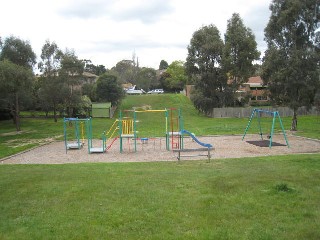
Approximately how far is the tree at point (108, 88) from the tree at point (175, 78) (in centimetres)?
4117

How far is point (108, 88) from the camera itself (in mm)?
53406

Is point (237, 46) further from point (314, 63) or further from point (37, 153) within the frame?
point (37, 153)

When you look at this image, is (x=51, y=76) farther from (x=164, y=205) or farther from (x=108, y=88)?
(x=164, y=205)

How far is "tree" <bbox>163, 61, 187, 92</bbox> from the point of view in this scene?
308ft

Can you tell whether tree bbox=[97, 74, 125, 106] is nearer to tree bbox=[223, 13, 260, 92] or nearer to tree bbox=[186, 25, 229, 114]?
tree bbox=[186, 25, 229, 114]

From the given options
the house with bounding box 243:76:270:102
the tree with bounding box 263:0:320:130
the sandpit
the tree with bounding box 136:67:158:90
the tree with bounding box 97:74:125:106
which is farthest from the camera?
the tree with bounding box 136:67:158:90

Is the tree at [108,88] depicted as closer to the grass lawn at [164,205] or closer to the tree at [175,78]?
the tree at [175,78]

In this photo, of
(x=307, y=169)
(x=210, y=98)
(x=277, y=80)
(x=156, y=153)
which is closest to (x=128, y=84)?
(x=210, y=98)

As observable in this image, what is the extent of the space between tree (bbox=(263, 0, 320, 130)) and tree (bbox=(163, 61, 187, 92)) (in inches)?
2517

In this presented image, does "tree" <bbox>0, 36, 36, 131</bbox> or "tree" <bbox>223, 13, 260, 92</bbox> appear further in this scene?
"tree" <bbox>223, 13, 260, 92</bbox>

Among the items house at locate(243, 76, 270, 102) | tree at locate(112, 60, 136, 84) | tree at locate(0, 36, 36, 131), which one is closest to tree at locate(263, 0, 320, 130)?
tree at locate(0, 36, 36, 131)

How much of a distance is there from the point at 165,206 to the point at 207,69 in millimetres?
40126

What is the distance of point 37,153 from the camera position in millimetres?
19703

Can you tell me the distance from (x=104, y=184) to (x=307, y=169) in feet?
19.9
